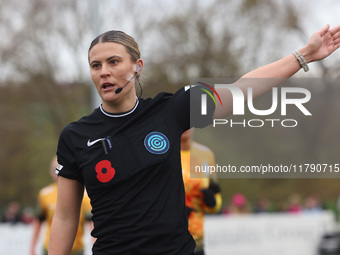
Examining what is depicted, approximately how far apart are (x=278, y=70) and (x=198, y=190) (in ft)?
9.08

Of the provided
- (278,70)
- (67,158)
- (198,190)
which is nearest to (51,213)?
(198,190)

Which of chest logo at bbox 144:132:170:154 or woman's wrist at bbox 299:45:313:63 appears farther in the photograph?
woman's wrist at bbox 299:45:313:63

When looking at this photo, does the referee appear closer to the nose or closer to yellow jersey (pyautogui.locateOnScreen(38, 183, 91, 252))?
the nose

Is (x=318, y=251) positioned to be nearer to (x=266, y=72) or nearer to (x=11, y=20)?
(x=266, y=72)

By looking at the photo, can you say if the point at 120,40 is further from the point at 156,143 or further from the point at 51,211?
the point at 51,211

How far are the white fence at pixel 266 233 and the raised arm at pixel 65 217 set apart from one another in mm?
9849

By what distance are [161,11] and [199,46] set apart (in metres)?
1.95

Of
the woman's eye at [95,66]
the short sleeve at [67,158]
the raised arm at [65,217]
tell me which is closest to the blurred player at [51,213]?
the raised arm at [65,217]

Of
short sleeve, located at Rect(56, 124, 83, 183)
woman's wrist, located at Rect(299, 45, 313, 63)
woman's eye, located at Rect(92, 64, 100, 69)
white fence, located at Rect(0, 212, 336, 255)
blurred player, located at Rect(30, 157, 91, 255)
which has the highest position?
woman's wrist, located at Rect(299, 45, 313, 63)

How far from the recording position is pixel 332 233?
13359mm

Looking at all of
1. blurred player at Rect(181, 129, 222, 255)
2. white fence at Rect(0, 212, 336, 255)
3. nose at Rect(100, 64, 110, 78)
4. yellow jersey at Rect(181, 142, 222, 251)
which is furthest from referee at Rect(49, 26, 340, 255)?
white fence at Rect(0, 212, 336, 255)

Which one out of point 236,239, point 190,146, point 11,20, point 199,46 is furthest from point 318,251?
point 11,20

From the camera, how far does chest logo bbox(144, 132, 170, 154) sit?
97.6 inches

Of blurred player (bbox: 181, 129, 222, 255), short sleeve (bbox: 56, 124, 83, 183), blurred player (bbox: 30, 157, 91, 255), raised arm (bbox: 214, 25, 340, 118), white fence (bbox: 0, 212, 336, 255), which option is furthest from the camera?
white fence (bbox: 0, 212, 336, 255)
